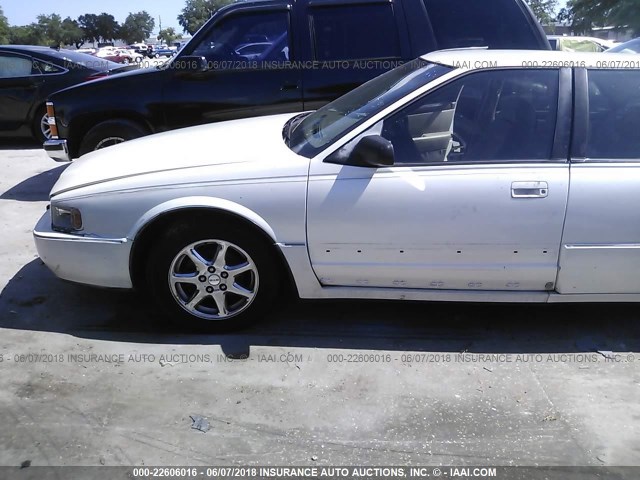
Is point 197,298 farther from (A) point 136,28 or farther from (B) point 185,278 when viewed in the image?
(A) point 136,28

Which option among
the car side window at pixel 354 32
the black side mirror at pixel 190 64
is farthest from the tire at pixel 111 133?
the car side window at pixel 354 32

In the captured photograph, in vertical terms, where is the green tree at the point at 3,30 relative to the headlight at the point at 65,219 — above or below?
above

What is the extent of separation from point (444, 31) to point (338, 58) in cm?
102

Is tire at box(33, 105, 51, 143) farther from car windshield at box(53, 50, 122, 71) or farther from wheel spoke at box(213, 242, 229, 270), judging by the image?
wheel spoke at box(213, 242, 229, 270)

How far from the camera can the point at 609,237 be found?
10.7 ft

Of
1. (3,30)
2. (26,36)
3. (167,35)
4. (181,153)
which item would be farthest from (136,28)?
(181,153)

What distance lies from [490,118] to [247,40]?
3.24 m

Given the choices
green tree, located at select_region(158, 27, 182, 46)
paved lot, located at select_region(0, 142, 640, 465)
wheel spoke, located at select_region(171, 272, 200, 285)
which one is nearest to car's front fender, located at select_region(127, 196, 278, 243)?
wheel spoke, located at select_region(171, 272, 200, 285)

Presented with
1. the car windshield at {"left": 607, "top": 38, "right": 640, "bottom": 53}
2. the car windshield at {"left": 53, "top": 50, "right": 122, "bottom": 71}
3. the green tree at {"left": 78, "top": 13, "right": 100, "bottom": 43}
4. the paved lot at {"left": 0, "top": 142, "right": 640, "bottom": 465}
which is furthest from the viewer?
the green tree at {"left": 78, "top": 13, "right": 100, "bottom": 43}

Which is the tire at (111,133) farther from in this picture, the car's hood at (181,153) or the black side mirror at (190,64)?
the car's hood at (181,153)

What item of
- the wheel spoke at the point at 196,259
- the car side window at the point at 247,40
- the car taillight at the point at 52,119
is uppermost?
the car side window at the point at 247,40

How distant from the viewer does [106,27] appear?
92312mm

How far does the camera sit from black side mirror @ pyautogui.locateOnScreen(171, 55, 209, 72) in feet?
19.4

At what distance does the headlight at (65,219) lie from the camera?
3543 mm
